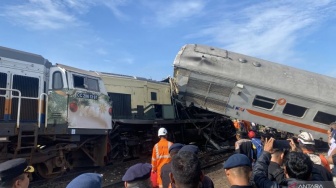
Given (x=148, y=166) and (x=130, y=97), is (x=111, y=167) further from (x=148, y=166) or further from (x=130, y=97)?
(x=148, y=166)

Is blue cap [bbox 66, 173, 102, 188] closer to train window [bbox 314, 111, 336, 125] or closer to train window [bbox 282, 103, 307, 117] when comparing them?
train window [bbox 282, 103, 307, 117]

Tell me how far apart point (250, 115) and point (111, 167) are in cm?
548

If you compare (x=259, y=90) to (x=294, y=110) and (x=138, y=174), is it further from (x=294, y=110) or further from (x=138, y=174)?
(x=138, y=174)

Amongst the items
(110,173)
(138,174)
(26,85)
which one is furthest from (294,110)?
(138,174)

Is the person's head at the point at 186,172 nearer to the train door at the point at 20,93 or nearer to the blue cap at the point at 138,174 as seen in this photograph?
the blue cap at the point at 138,174

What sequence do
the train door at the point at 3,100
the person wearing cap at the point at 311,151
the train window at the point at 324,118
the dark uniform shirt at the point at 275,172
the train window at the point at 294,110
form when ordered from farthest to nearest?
1. the train window at the point at 294,110
2. the train window at the point at 324,118
3. the train door at the point at 3,100
4. the person wearing cap at the point at 311,151
5. the dark uniform shirt at the point at 275,172

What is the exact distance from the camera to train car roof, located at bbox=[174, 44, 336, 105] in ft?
36.9

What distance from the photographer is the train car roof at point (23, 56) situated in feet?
27.2

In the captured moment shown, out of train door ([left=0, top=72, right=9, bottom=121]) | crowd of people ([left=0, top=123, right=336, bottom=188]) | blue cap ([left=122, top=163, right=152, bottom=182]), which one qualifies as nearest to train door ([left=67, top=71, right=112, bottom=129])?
train door ([left=0, top=72, right=9, bottom=121])

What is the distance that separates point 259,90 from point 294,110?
4.96 feet

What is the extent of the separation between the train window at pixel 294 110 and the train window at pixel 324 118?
494 mm

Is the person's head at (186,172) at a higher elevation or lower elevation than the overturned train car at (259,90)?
lower

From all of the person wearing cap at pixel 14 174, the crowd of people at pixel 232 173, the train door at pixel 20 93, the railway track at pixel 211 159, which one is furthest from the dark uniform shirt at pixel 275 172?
the train door at pixel 20 93

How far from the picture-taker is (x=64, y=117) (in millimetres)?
8891
